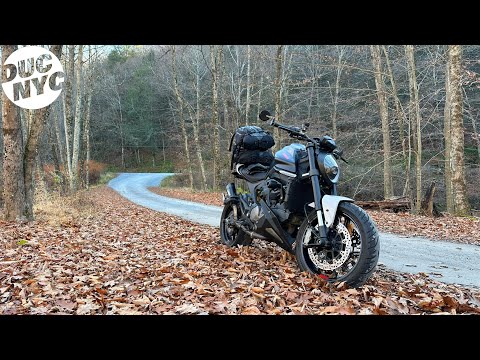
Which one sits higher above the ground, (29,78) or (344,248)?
(29,78)

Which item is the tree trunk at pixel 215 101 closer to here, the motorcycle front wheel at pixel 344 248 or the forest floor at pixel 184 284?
the forest floor at pixel 184 284

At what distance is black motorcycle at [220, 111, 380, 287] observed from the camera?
11.4ft

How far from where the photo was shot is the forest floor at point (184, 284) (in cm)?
301

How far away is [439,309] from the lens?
117 inches

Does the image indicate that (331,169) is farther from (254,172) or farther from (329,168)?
(254,172)

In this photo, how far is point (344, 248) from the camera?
140 inches

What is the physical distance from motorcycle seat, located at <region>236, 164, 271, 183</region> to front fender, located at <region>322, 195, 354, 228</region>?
4.54 feet

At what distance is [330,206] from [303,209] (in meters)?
0.64

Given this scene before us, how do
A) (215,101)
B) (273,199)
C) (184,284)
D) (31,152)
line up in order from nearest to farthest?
(184,284), (273,199), (31,152), (215,101)

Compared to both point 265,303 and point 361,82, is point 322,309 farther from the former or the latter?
point 361,82

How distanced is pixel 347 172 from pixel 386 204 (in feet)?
22.8

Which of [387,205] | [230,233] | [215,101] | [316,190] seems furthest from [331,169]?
[215,101]

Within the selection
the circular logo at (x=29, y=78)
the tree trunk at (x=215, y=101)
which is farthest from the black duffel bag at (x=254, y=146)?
the tree trunk at (x=215, y=101)
